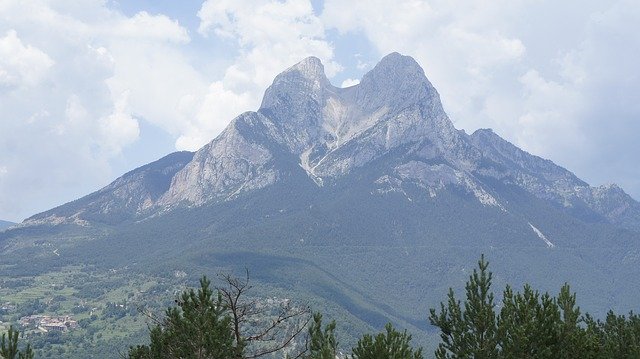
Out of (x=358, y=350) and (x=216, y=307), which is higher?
(x=216, y=307)

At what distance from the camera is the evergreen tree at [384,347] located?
28.0m

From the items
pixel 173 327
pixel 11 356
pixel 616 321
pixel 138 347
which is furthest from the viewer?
pixel 616 321

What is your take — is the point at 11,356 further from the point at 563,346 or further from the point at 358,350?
the point at 563,346

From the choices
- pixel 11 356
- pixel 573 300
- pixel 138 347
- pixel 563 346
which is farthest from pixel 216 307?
pixel 573 300

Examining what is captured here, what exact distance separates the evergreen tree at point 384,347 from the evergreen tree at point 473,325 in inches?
324

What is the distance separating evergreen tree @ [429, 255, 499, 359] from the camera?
117 ft

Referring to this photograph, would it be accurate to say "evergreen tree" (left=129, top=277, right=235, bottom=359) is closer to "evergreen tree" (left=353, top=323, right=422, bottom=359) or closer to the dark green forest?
the dark green forest

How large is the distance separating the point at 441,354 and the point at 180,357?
55.2 feet

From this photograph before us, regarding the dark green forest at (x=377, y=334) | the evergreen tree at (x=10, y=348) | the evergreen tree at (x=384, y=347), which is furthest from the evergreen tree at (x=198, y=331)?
the evergreen tree at (x=10, y=348)

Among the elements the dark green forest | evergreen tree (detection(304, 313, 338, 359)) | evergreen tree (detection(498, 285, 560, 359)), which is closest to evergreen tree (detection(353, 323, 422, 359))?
the dark green forest

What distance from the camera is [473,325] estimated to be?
36.8m

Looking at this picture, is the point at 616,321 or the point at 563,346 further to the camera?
the point at 616,321

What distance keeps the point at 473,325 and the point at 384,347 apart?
435 inches

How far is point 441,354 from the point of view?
36.5 m
